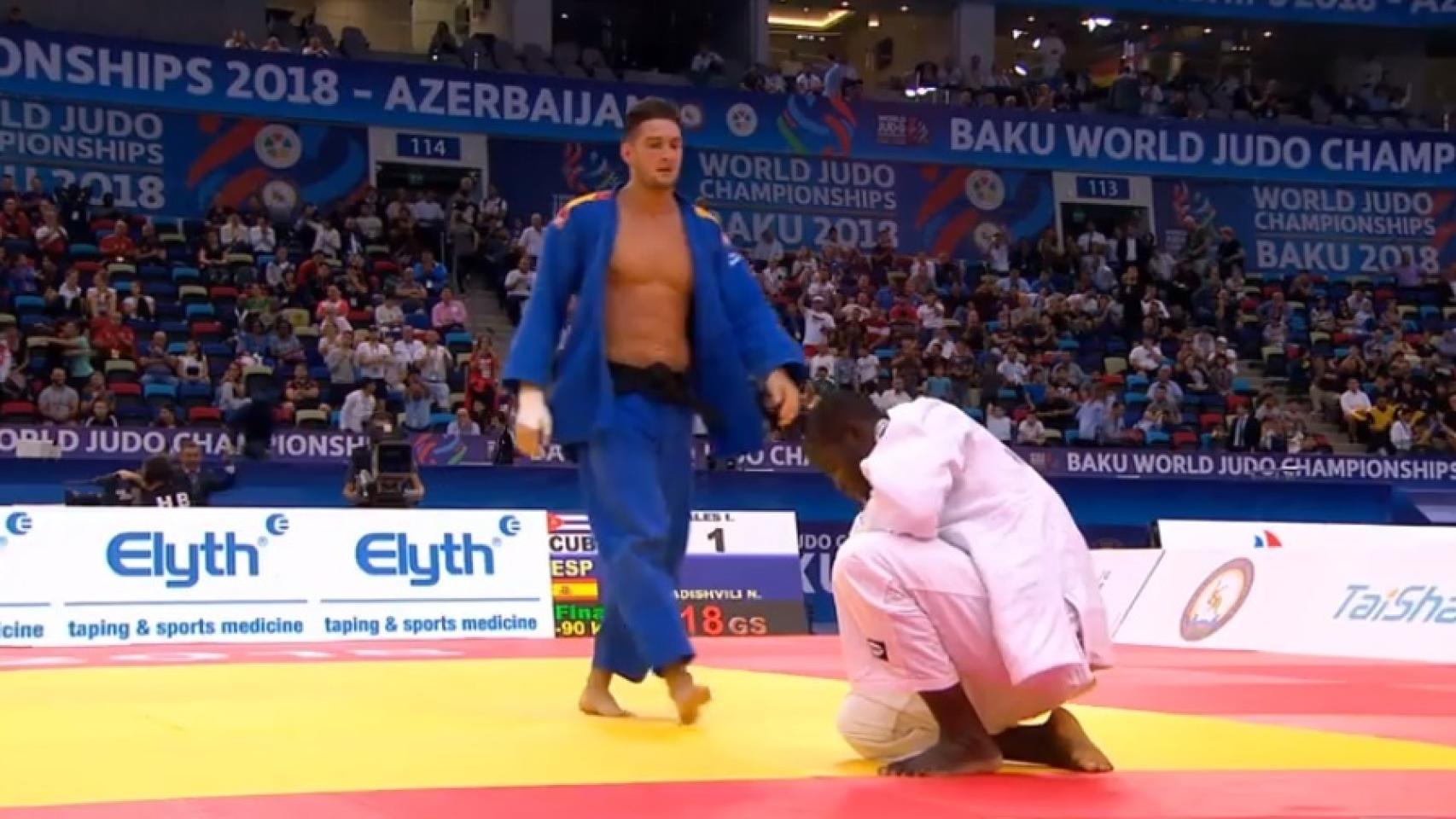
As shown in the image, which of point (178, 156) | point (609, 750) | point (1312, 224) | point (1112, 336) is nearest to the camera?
point (609, 750)

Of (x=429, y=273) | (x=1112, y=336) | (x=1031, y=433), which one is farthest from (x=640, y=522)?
(x=1112, y=336)

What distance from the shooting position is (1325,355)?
25.8m

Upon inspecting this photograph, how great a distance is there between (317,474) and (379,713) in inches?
430

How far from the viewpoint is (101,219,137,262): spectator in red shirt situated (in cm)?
2070

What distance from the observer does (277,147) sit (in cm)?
2598

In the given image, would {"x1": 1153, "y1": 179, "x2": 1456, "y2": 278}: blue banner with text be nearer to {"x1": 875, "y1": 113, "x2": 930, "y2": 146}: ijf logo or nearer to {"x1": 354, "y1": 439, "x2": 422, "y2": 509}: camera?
{"x1": 875, "y1": 113, "x2": 930, "y2": 146}: ijf logo

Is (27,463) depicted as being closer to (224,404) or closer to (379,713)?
(224,404)

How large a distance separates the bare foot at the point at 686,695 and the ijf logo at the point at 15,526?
23.8 feet

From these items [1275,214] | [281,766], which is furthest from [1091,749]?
[1275,214]

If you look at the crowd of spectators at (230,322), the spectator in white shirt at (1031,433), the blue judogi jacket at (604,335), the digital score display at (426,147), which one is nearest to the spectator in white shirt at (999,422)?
the spectator in white shirt at (1031,433)

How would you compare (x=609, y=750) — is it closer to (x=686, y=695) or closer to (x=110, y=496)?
(x=686, y=695)

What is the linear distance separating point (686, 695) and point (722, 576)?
26.7 feet

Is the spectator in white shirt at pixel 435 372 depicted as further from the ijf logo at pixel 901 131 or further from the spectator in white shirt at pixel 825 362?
the ijf logo at pixel 901 131

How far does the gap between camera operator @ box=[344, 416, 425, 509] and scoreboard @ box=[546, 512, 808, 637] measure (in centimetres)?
156
